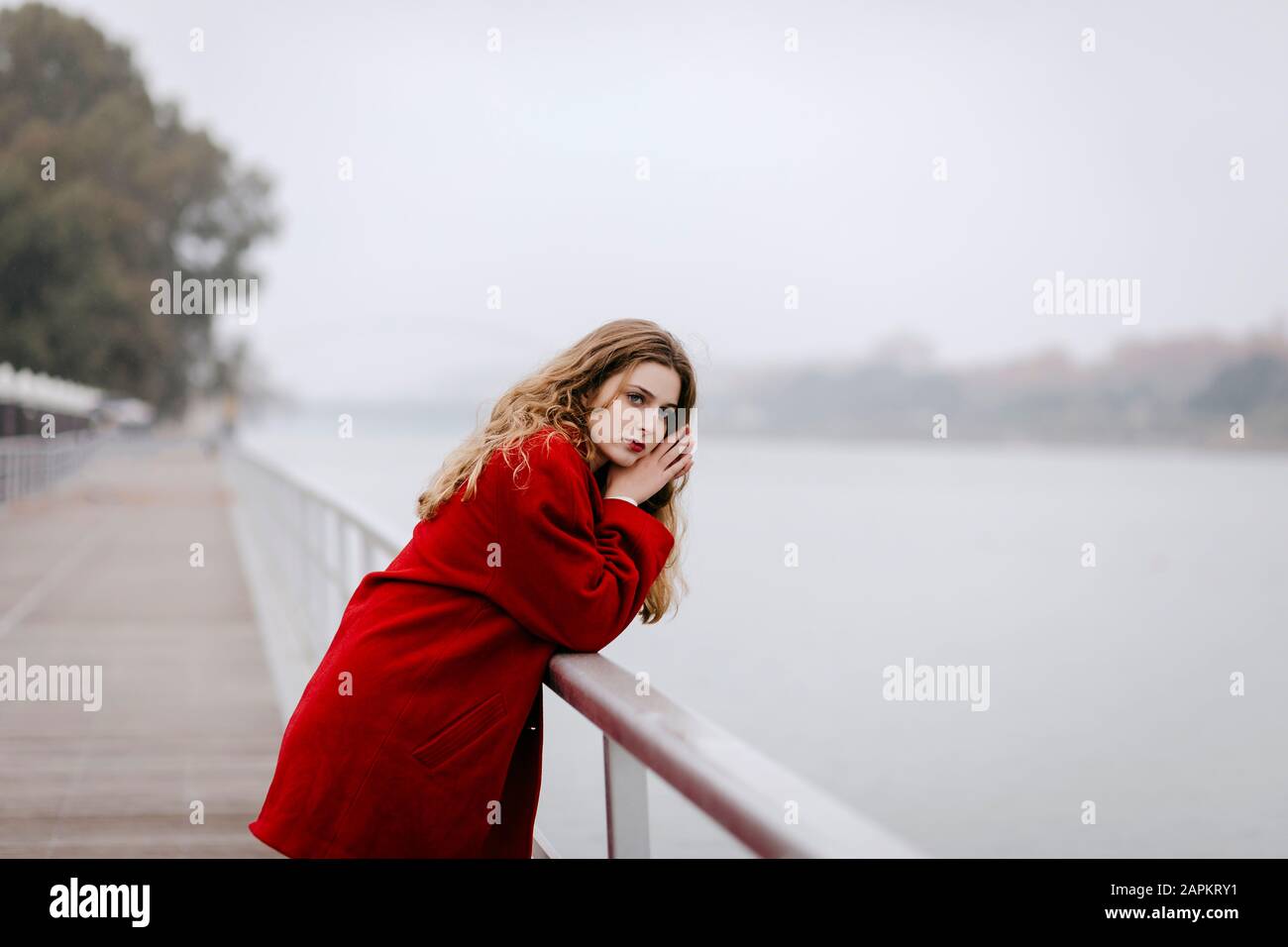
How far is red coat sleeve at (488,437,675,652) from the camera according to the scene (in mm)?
1633

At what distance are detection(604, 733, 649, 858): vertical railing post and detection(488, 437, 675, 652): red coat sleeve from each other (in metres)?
0.18

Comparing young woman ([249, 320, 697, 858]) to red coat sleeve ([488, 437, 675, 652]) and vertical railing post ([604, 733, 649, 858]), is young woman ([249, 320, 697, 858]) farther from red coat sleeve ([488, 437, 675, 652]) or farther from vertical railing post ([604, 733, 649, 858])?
vertical railing post ([604, 733, 649, 858])

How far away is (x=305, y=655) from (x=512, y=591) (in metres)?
4.29

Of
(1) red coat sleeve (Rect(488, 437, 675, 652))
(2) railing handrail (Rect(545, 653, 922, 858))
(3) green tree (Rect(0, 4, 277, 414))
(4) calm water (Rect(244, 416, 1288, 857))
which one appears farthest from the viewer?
(3) green tree (Rect(0, 4, 277, 414))

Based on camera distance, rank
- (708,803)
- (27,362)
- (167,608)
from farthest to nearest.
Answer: (27,362) < (167,608) < (708,803)

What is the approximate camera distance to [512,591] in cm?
167

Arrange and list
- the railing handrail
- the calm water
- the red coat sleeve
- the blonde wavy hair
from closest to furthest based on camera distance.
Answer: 1. the railing handrail
2. the red coat sleeve
3. the blonde wavy hair
4. the calm water

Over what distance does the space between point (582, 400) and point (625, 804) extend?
1.96 ft

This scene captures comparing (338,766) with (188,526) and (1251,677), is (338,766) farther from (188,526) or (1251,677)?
(1251,677)

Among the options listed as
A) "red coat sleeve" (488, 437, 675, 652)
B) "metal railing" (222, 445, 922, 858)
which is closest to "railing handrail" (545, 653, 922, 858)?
"metal railing" (222, 445, 922, 858)

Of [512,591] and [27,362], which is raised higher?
[27,362]

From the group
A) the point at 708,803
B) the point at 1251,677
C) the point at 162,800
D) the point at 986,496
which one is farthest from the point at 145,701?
the point at 986,496

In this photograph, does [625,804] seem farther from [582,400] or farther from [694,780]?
[582,400]
